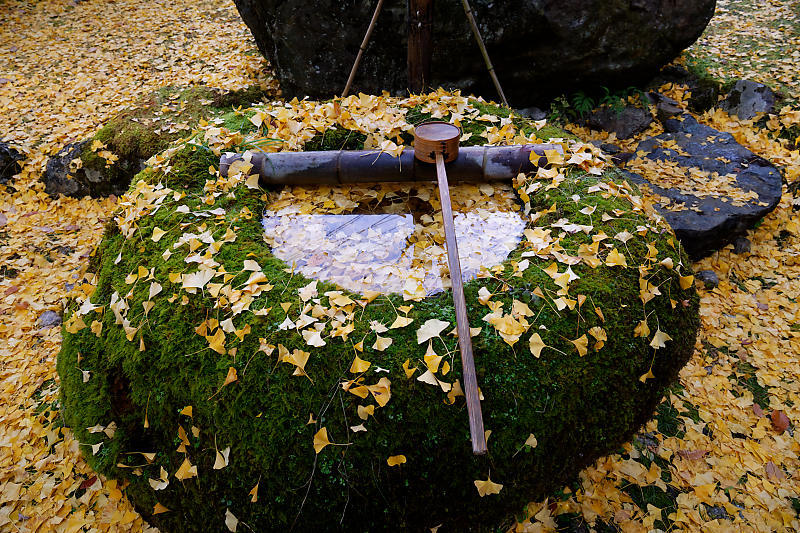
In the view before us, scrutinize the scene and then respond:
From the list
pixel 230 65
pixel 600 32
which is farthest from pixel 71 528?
pixel 600 32

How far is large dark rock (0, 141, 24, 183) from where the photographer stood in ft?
18.7

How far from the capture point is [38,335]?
4129 mm

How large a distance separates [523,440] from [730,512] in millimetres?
1917

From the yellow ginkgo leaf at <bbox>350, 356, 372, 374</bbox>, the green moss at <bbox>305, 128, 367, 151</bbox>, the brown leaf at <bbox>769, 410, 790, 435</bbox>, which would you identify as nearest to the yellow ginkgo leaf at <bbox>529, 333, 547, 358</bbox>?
the yellow ginkgo leaf at <bbox>350, 356, 372, 374</bbox>

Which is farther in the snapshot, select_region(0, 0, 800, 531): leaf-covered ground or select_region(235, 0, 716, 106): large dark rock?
select_region(235, 0, 716, 106): large dark rock

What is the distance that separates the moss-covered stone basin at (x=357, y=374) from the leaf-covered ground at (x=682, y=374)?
581 mm

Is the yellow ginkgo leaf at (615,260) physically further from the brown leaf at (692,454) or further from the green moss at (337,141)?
the green moss at (337,141)

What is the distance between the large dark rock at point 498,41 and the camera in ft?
→ 17.8

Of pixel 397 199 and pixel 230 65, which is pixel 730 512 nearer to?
pixel 397 199

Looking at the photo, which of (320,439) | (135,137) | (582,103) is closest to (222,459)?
(320,439)

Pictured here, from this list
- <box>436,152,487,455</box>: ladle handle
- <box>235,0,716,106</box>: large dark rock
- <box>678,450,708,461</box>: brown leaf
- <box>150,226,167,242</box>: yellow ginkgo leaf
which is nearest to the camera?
<box>436,152,487,455</box>: ladle handle

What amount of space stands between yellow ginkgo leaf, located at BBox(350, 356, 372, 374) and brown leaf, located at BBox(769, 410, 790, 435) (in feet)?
11.1

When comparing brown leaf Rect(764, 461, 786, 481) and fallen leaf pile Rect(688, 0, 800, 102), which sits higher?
fallen leaf pile Rect(688, 0, 800, 102)

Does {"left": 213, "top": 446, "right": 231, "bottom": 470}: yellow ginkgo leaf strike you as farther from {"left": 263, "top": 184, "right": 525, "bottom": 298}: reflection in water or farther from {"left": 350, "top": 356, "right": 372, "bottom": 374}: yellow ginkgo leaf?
{"left": 263, "top": 184, "right": 525, "bottom": 298}: reflection in water
